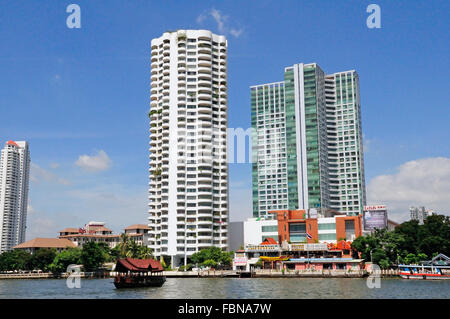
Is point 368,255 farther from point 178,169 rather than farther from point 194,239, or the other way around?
point 178,169

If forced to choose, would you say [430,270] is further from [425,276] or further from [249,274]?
[249,274]

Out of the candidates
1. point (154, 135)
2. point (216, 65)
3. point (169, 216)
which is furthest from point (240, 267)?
point (216, 65)

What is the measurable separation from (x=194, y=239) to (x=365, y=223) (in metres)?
48.9

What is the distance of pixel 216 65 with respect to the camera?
148 m

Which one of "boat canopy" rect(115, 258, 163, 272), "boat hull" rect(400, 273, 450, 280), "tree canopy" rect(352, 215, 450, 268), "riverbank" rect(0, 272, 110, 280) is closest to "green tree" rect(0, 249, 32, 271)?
"riverbank" rect(0, 272, 110, 280)

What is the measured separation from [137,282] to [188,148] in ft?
227

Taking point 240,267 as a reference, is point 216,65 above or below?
above

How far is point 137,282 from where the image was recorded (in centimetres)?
7494

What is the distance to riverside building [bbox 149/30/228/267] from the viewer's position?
136 m

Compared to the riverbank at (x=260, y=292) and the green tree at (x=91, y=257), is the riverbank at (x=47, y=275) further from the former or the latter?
the riverbank at (x=260, y=292)

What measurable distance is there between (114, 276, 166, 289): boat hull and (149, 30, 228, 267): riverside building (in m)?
56.1

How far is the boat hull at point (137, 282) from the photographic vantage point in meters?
73.5

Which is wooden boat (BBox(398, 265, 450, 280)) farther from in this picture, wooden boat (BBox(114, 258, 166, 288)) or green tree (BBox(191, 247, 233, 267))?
wooden boat (BBox(114, 258, 166, 288))
